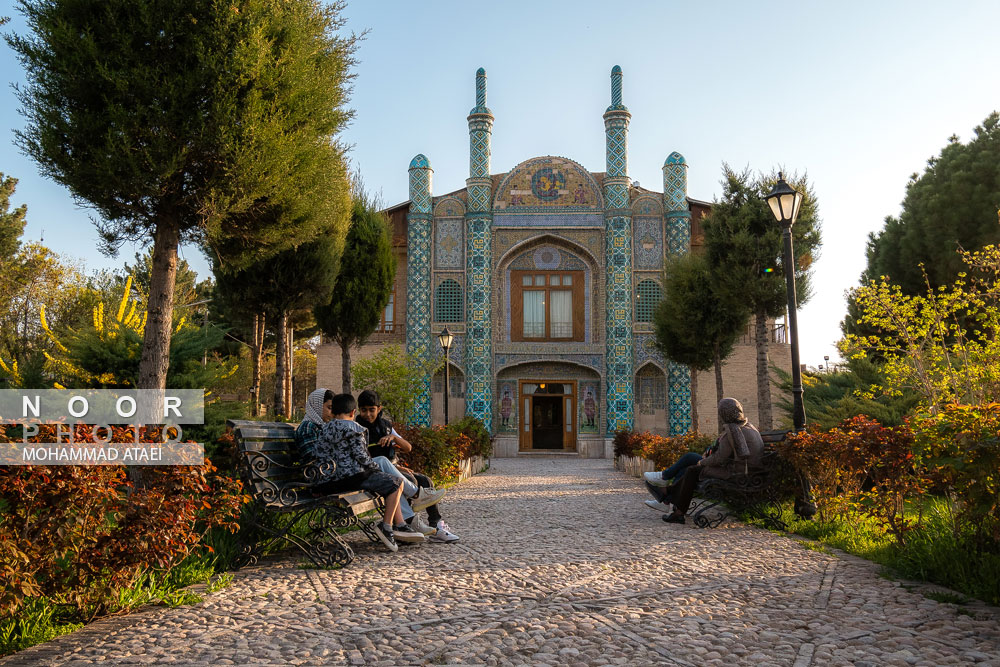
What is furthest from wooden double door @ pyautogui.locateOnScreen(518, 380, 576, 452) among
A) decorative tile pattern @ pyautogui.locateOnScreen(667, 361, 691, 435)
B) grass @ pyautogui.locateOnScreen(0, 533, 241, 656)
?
grass @ pyautogui.locateOnScreen(0, 533, 241, 656)

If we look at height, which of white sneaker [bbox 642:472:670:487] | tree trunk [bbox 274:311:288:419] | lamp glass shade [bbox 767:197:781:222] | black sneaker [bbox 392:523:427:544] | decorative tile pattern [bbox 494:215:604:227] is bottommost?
black sneaker [bbox 392:523:427:544]

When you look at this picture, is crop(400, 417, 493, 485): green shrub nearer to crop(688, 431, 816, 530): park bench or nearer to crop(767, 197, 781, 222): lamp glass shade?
crop(688, 431, 816, 530): park bench

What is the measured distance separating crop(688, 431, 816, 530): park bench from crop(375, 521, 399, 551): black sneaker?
10.3ft

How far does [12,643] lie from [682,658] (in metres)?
3.02

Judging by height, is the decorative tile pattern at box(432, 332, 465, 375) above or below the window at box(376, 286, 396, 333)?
below

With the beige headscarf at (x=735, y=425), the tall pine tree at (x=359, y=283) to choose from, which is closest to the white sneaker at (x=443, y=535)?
the beige headscarf at (x=735, y=425)

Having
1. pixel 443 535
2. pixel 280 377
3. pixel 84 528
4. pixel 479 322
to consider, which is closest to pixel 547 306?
pixel 479 322

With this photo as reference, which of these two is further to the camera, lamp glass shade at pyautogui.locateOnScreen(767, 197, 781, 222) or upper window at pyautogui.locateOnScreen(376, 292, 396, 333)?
upper window at pyautogui.locateOnScreen(376, 292, 396, 333)

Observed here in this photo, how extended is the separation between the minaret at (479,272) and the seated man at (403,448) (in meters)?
17.6

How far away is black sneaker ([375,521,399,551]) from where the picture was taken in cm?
550

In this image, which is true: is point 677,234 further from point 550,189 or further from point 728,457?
point 728,457

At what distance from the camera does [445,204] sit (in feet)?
83.3

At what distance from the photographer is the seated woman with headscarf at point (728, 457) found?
7.04 m

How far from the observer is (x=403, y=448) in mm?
6566
